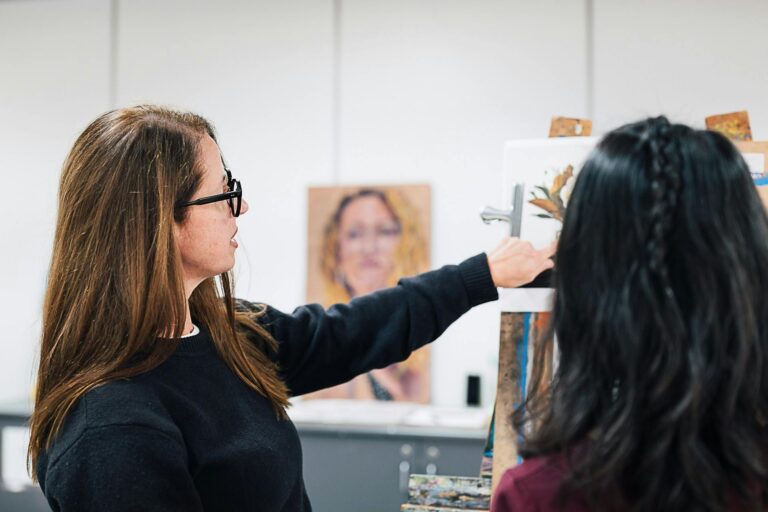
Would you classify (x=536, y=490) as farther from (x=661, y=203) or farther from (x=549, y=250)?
(x=549, y=250)

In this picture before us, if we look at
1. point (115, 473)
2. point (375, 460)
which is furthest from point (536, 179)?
point (375, 460)

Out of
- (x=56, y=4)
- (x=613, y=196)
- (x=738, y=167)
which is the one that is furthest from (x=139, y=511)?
(x=56, y=4)

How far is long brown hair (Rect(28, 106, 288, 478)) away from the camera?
4.06 ft

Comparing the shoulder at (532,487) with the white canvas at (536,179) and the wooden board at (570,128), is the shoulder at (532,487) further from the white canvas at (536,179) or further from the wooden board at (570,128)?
the wooden board at (570,128)

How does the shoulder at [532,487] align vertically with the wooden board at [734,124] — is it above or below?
below

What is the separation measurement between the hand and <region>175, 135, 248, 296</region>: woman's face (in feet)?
1.67

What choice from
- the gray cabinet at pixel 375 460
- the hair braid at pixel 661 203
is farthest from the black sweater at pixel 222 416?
the gray cabinet at pixel 375 460

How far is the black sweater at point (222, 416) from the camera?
1126mm

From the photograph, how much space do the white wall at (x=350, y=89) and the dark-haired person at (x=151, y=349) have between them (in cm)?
194

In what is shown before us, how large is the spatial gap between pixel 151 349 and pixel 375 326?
49cm

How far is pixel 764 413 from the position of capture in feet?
2.79

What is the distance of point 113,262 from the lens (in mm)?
1271

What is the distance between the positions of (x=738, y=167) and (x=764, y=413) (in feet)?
0.84

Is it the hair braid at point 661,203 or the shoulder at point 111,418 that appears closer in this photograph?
the hair braid at point 661,203
